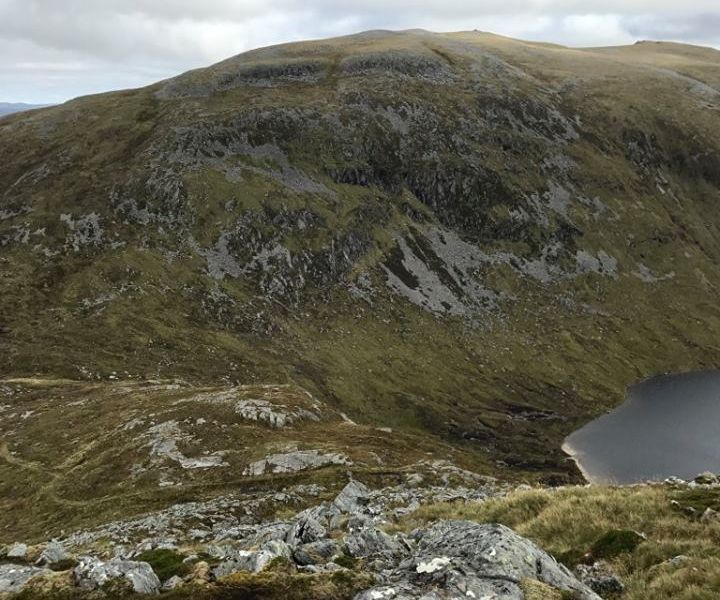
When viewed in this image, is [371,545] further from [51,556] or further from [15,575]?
[51,556]

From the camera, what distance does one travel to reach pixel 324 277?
15588 centimetres

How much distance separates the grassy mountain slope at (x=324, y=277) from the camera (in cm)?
11869

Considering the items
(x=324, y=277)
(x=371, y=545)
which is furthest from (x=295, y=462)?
(x=324, y=277)

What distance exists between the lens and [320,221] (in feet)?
541

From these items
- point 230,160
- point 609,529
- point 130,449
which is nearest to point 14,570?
point 609,529

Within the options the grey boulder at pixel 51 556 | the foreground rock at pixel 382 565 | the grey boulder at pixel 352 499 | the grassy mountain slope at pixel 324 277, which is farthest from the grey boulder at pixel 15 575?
the grassy mountain slope at pixel 324 277

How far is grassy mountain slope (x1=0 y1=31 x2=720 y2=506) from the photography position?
119 m

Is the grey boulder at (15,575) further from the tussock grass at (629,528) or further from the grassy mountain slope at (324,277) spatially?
the grassy mountain slope at (324,277)

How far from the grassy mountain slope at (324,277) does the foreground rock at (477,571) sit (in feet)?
241

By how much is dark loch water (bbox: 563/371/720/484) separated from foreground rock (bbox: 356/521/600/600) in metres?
91.5

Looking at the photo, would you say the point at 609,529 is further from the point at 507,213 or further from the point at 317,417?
the point at 507,213

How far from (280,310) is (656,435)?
90664 millimetres

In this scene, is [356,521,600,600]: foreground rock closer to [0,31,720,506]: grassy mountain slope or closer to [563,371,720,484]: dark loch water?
[0,31,720,506]: grassy mountain slope

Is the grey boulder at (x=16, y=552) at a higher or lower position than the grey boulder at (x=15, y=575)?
lower
